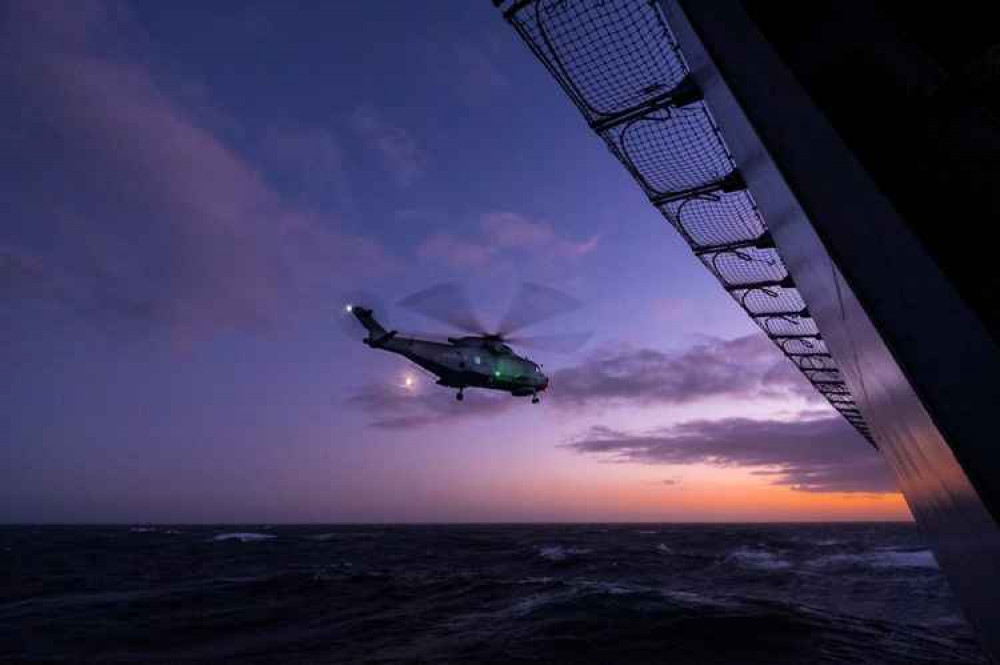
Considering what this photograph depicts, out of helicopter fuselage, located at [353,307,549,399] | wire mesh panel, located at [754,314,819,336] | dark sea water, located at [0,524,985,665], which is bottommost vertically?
dark sea water, located at [0,524,985,665]

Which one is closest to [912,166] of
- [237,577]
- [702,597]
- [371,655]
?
[371,655]

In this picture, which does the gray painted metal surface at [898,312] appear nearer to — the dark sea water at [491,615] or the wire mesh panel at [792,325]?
the wire mesh panel at [792,325]

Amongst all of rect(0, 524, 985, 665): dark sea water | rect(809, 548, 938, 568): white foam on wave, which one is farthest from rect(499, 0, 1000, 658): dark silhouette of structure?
rect(809, 548, 938, 568): white foam on wave

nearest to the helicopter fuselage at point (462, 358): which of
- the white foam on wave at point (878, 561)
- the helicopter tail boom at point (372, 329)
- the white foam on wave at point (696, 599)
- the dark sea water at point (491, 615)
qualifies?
the helicopter tail boom at point (372, 329)

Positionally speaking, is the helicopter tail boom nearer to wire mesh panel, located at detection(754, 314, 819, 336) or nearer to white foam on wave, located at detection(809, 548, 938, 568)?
wire mesh panel, located at detection(754, 314, 819, 336)

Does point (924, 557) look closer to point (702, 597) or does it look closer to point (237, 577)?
point (702, 597)

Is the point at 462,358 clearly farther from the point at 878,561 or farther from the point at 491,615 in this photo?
the point at 878,561

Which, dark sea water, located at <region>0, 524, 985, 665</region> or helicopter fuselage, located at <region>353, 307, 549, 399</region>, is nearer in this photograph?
dark sea water, located at <region>0, 524, 985, 665</region>
